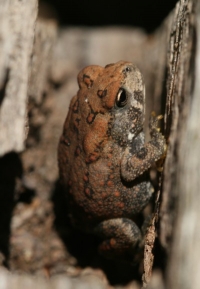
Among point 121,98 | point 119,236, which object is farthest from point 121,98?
point 119,236

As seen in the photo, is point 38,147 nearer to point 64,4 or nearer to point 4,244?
point 4,244

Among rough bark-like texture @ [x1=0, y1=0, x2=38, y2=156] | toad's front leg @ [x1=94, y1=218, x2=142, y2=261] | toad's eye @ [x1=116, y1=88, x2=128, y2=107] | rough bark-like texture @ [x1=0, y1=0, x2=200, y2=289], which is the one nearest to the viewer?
rough bark-like texture @ [x1=0, y1=0, x2=200, y2=289]

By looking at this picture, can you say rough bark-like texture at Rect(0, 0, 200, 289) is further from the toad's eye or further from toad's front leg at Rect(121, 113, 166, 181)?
the toad's eye

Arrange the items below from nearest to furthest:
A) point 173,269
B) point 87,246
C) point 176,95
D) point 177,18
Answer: point 173,269
point 176,95
point 177,18
point 87,246

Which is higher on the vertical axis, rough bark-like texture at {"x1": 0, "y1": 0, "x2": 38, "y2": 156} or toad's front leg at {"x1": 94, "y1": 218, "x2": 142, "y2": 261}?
rough bark-like texture at {"x1": 0, "y1": 0, "x2": 38, "y2": 156}

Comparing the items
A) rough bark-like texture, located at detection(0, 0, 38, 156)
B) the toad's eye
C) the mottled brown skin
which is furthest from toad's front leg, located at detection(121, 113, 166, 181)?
rough bark-like texture, located at detection(0, 0, 38, 156)

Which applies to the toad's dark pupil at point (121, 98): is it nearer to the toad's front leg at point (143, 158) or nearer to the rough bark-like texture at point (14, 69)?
the toad's front leg at point (143, 158)

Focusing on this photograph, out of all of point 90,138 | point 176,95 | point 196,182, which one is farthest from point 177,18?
point 196,182
